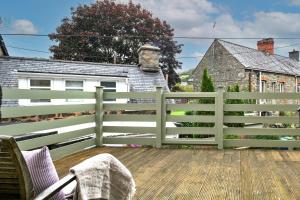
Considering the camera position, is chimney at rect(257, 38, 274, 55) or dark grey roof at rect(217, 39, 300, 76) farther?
chimney at rect(257, 38, 274, 55)

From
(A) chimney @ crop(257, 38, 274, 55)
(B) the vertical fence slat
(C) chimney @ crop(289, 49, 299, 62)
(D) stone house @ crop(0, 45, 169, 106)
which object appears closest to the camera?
(B) the vertical fence slat

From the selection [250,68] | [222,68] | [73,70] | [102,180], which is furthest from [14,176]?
[222,68]

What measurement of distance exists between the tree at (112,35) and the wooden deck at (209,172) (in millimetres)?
21955

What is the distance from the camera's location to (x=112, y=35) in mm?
28594

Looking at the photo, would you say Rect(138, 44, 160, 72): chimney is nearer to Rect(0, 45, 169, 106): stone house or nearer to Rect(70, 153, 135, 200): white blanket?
Rect(0, 45, 169, 106): stone house

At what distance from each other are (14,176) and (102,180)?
0.68m

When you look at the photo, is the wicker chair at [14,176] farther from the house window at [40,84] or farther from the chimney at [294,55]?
the chimney at [294,55]

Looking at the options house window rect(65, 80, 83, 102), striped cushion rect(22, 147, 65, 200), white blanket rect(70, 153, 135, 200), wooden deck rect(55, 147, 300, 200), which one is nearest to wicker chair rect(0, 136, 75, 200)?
striped cushion rect(22, 147, 65, 200)

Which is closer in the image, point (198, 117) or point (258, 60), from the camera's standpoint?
point (198, 117)

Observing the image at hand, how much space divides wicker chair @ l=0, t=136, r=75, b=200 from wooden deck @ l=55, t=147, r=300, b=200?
173 centimetres

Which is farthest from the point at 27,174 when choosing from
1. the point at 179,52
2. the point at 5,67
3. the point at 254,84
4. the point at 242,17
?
the point at 242,17

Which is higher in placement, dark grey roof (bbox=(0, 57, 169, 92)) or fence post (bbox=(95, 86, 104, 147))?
dark grey roof (bbox=(0, 57, 169, 92))

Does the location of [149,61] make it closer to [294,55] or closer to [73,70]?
[73,70]

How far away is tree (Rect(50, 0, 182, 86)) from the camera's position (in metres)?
27.1
